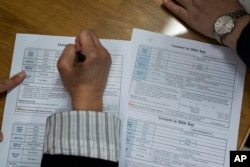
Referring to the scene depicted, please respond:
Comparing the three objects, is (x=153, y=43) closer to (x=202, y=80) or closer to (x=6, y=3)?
(x=202, y=80)

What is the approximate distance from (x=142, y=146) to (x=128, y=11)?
30cm

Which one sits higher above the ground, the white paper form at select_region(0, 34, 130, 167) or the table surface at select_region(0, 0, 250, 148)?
the table surface at select_region(0, 0, 250, 148)

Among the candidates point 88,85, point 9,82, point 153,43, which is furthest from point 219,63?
point 9,82

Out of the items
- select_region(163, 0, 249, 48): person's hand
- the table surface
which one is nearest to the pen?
the table surface

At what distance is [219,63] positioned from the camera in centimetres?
77

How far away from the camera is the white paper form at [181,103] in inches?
29.2

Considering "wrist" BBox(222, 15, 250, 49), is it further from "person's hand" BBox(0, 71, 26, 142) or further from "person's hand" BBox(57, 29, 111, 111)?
"person's hand" BBox(0, 71, 26, 142)

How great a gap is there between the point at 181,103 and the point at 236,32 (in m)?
0.19

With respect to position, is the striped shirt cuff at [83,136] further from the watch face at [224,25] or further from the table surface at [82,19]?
the watch face at [224,25]

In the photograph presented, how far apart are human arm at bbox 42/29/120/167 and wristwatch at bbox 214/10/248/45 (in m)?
0.24

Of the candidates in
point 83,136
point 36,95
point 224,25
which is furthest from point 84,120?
point 224,25

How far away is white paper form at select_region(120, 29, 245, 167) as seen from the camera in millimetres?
742

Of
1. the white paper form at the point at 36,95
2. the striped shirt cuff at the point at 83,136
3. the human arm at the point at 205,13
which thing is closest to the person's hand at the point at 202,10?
the human arm at the point at 205,13

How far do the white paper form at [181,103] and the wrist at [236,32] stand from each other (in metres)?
0.03
